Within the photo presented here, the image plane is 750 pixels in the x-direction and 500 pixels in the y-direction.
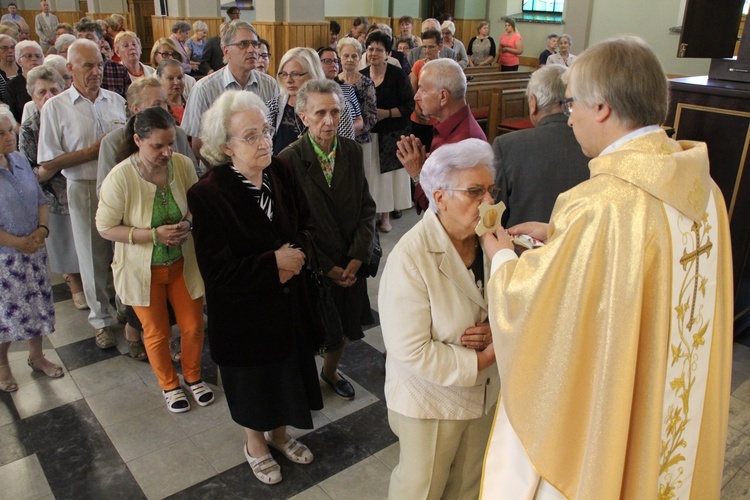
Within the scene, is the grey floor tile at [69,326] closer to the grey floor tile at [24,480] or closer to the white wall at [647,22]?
the grey floor tile at [24,480]

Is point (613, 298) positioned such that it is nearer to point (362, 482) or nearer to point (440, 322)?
point (440, 322)

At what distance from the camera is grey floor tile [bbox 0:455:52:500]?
2631 mm

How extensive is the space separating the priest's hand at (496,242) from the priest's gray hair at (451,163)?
0.19 m

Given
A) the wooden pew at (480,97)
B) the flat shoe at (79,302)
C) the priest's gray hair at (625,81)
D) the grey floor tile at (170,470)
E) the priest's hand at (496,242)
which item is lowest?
the grey floor tile at (170,470)

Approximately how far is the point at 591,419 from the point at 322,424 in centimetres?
175

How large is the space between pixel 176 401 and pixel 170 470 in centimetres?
47

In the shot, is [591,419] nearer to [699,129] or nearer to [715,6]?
[699,129]

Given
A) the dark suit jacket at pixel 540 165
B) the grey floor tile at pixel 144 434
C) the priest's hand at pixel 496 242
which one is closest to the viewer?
the priest's hand at pixel 496 242

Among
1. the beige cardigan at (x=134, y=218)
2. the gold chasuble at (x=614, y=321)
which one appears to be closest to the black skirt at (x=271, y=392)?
the beige cardigan at (x=134, y=218)

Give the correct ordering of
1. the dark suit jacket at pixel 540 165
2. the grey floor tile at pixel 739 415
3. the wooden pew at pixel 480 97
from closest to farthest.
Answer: the dark suit jacket at pixel 540 165, the grey floor tile at pixel 739 415, the wooden pew at pixel 480 97

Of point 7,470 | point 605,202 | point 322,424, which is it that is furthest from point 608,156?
point 7,470

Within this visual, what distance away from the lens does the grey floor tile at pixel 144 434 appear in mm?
2895

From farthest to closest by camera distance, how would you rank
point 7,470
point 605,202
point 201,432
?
point 201,432
point 7,470
point 605,202

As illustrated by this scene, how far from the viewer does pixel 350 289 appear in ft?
10.3
